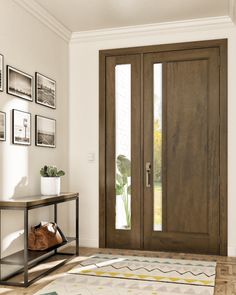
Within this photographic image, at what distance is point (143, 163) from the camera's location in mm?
4551

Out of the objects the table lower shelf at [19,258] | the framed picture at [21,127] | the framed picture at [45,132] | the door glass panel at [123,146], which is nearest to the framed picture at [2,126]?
the framed picture at [21,127]

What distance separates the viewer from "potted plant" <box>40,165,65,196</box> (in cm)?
386

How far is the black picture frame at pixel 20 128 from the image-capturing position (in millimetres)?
3576

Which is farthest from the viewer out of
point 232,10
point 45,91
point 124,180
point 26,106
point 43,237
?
point 124,180

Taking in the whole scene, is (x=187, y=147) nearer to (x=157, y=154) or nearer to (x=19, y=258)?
(x=157, y=154)

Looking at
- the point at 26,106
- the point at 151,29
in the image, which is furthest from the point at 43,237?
the point at 151,29

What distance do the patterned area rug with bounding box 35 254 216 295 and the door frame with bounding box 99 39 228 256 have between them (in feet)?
1.84

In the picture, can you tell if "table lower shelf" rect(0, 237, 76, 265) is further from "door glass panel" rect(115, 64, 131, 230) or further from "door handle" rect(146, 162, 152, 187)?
"door handle" rect(146, 162, 152, 187)

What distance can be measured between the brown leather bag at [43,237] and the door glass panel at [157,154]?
4.11 ft

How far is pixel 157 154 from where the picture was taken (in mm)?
4516

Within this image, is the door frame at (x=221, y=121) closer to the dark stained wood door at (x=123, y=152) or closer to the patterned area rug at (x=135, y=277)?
the dark stained wood door at (x=123, y=152)

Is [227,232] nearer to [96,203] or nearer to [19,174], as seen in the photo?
[96,203]

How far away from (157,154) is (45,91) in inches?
57.1

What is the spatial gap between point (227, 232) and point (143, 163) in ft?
3.94
